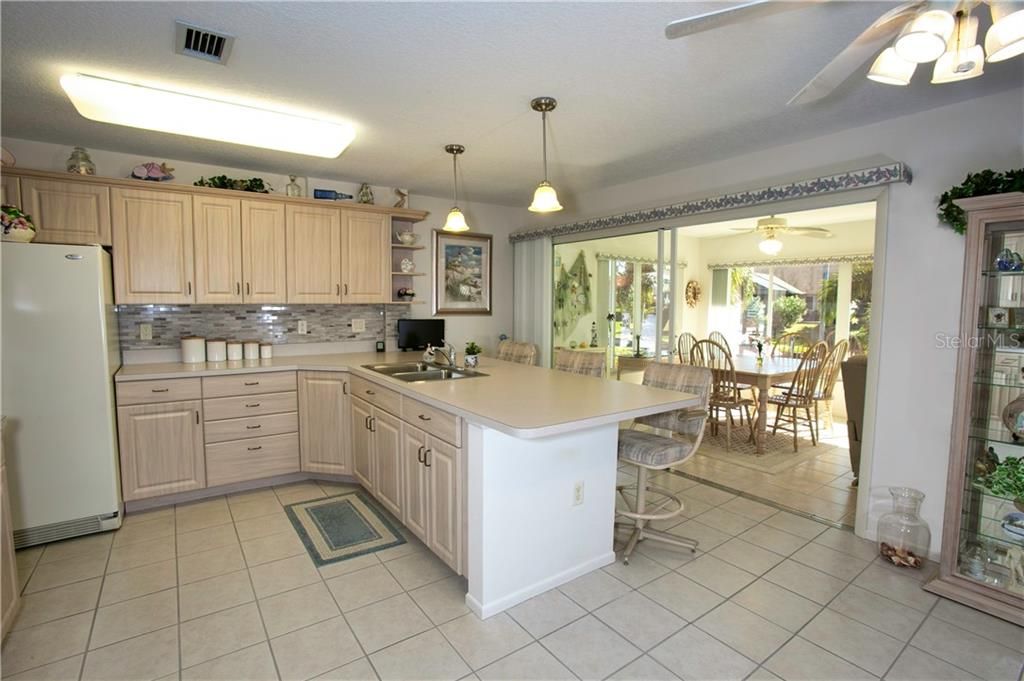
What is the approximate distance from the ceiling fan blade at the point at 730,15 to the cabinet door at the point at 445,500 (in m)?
1.72

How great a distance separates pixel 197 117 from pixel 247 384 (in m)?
1.66

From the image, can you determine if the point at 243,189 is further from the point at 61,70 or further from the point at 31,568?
the point at 31,568

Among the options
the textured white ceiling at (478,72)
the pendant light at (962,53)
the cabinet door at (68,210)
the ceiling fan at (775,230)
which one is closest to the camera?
the pendant light at (962,53)

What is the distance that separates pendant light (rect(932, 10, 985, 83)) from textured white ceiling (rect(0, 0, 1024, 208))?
1.02 ft

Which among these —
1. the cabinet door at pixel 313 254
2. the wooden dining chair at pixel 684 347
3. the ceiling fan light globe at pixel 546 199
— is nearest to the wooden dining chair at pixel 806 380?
the wooden dining chair at pixel 684 347

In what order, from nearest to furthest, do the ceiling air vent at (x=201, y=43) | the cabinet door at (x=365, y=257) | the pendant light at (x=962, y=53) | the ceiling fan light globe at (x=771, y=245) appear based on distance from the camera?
the pendant light at (x=962, y=53), the ceiling air vent at (x=201, y=43), the cabinet door at (x=365, y=257), the ceiling fan light globe at (x=771, y=245)

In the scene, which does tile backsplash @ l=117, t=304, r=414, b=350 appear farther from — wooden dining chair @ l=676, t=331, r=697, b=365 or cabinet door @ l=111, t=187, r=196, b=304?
wooden dining chair @ l=676, t=331, r=697, b=365

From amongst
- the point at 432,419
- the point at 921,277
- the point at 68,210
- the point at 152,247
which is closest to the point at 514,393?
the point at 432,419

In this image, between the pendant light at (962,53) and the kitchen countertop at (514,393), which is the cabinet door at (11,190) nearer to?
the kitchen countertop at (514,393)

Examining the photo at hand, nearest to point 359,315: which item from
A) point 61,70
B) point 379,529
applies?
point 379,529

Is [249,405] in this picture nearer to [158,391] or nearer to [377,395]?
[158,391]

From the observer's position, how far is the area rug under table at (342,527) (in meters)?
2.63

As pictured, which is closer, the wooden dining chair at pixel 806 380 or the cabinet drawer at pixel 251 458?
the cabinet drawer at pixel 251 458

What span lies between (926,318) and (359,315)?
3899 mm
